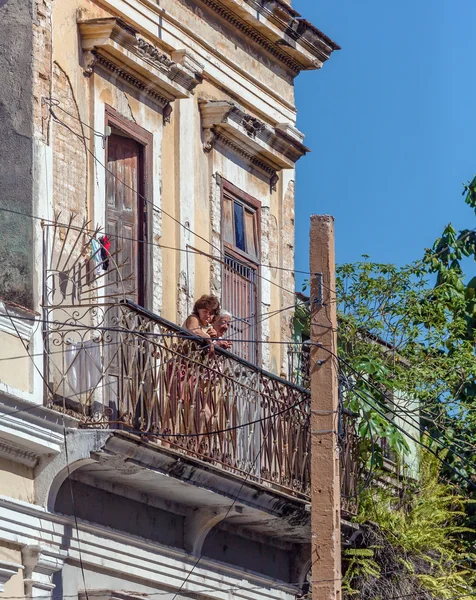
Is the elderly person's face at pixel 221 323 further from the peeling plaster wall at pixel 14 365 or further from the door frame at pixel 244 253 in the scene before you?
the peeling plaster wall at pixel 14 365

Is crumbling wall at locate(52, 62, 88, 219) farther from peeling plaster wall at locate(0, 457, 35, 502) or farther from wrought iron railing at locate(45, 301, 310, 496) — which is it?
peeling plaster wall at locate(0, 457, 35, 502)

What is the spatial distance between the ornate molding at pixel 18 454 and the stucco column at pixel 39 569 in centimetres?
58

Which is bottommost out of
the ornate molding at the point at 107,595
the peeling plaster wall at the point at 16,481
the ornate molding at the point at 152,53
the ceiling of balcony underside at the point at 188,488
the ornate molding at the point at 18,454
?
the ornate molding at the point at 107,595


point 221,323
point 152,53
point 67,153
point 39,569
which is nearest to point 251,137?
point 152,53

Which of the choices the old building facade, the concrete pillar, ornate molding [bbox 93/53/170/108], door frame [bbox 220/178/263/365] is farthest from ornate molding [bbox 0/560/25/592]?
door frame [bbox 220/178/263/365]

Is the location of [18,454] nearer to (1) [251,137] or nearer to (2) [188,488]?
(2) [188,488]

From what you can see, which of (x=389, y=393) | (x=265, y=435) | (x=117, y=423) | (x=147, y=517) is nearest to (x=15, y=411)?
(x=117, y=423)

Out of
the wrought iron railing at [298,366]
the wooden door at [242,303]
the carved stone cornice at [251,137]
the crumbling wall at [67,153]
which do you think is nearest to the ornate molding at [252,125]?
the carved stone cornice at [251,137]

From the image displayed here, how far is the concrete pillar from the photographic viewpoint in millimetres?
11773

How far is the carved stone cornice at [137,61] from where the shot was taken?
1366 cm

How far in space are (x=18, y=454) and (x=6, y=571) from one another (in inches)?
31.8

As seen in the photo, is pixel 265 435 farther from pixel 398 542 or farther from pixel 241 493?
pixel 398 542

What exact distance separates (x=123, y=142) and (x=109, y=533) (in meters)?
3.42

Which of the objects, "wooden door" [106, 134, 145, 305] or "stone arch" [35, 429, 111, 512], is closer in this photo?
"stone arch" [35, 429, 111, 512]
